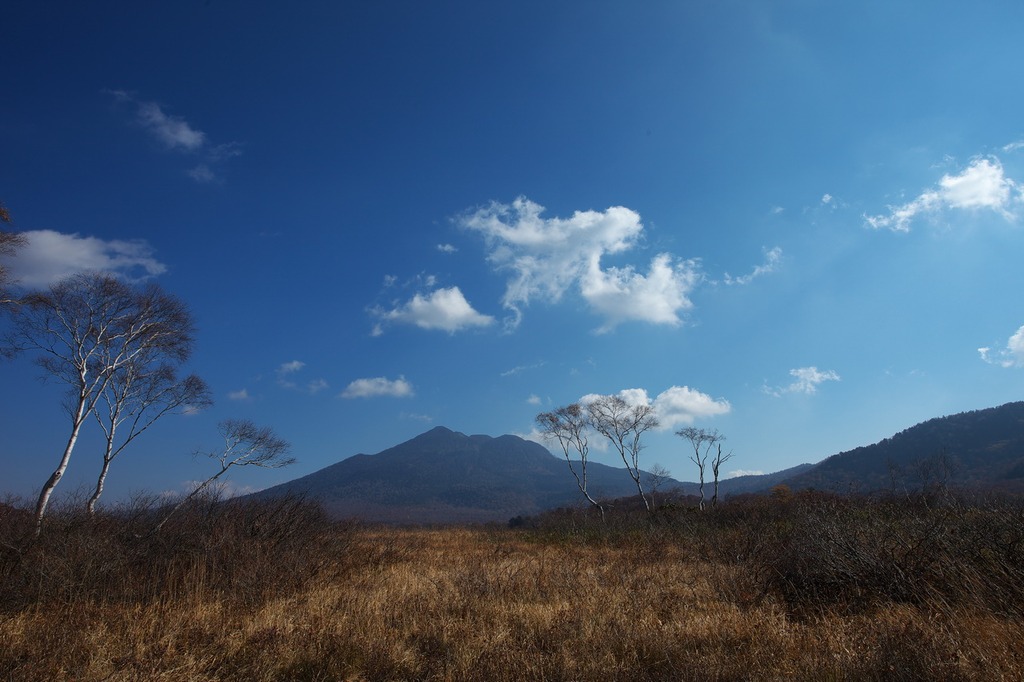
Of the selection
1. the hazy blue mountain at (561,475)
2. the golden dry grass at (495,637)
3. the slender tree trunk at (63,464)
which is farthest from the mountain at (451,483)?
the golden dry grass at (495,637)

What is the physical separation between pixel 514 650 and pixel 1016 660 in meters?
3.93

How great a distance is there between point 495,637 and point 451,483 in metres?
161

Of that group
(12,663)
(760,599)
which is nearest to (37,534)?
(12,663)

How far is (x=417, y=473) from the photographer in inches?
6462

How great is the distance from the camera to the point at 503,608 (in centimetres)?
652

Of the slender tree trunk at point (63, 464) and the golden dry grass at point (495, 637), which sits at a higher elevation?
the slender tree trunk at point (63, 464)

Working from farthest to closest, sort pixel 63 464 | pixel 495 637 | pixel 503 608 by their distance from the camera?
pixel 63 464
pixel 503 608
pixel 495 637

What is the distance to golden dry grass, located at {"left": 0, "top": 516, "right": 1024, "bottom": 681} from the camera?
13.0ft

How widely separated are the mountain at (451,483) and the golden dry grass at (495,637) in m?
107

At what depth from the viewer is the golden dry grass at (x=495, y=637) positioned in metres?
3.98

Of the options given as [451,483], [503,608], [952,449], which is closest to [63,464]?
[503,608]

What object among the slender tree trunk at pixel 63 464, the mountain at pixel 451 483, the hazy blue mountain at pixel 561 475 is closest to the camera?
Answer: the slender tree trunk at pixel 63 464

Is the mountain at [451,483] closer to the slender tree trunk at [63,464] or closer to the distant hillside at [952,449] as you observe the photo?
the distant hillside at [952,449]

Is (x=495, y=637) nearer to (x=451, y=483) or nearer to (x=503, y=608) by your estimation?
(x=503, y=608)
